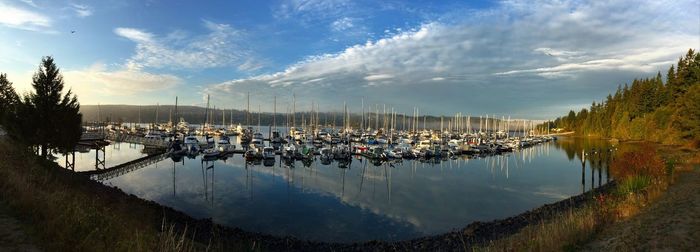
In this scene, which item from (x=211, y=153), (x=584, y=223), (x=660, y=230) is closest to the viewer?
(x=660, y=230)

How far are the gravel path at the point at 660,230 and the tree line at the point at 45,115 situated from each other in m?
36.6

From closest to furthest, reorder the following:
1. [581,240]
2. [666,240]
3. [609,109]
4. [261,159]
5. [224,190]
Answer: [666,240] < [581,240] < [224,190] < [261,159] < [609,109]

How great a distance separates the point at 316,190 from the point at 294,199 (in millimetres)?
4377

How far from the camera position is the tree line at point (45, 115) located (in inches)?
1164

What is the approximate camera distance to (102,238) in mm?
8484

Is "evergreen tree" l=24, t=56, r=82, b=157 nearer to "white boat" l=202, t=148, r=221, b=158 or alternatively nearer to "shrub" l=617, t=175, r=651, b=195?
"white boat" l=202, t=148, r=221, b=158

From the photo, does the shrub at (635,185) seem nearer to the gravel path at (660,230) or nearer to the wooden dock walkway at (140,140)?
the gravel path at (660,230)

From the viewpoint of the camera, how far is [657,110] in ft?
258

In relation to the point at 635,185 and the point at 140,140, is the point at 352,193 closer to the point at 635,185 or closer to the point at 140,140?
the point at 635,185

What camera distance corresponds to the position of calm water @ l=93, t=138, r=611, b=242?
2498 centimetres

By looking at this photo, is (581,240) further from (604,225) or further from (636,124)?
(636,124)

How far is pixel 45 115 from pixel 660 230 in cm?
3871

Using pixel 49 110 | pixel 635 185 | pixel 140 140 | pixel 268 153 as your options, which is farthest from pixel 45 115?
pixel 140 140

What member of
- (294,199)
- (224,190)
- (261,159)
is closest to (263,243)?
(294,199)
